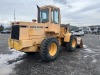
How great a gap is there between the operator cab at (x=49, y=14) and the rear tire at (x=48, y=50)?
4.43ft

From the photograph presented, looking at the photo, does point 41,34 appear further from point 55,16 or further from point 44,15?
point 55,16

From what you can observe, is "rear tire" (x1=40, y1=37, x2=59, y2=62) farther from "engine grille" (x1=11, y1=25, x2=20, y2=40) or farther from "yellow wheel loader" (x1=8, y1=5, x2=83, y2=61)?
"engine grille" (x1=11, y1=25, x2=20, y2=40)

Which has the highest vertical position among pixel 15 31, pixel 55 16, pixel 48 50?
pixel 55 16

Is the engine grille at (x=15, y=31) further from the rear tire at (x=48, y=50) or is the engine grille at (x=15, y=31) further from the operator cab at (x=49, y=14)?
the operator cab at (x=49, y=14)

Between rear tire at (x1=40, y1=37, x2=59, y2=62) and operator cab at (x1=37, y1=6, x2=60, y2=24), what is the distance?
135 centimetres

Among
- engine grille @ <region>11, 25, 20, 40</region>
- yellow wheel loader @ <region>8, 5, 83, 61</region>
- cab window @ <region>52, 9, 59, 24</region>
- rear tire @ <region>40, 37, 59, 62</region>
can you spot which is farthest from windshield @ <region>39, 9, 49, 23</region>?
engine grille @ <region>11, 25, 20, 40</region>

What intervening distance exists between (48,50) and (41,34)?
1057mm

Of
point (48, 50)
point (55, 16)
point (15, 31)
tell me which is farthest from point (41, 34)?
point (55, 16)

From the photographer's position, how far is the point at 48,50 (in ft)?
26.9

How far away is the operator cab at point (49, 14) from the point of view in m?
9.26

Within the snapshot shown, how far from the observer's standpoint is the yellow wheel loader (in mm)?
7750

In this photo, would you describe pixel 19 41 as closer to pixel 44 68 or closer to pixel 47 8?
pixel 44 68

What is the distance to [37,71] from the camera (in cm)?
681

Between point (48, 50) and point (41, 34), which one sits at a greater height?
point (41, 34)
